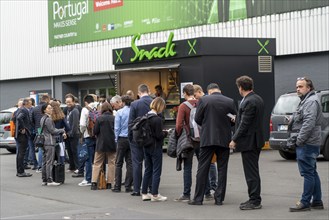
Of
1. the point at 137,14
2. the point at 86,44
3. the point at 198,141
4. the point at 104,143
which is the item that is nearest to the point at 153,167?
the point at 198,141

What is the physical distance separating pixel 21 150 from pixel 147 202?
230 inches

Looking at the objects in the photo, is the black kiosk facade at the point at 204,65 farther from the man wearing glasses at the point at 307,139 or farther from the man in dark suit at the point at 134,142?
the man wearing glasses at the point at 307,139

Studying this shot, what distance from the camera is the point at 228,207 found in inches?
426

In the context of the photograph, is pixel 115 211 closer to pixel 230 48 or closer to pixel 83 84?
pixel 230 48

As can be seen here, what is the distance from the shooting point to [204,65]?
2159cm

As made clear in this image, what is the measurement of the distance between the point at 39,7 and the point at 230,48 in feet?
70.1

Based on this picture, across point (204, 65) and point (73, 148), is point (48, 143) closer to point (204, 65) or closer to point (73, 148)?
point (73, 148)

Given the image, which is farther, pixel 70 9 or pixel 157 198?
pixel 70 9

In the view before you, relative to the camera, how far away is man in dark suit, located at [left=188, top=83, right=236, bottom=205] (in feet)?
35.5

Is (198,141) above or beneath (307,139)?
beneath

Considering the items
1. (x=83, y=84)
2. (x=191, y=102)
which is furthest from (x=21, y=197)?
(x=83, y=84)

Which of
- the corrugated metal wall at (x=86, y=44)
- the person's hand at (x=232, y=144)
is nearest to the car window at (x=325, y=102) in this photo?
the corrugated metal wall at (x=86, y=44)

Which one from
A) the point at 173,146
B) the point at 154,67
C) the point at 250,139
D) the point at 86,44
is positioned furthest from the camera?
the point at 86,44

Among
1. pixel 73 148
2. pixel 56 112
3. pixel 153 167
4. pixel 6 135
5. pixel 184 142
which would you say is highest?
pixel 56 112
